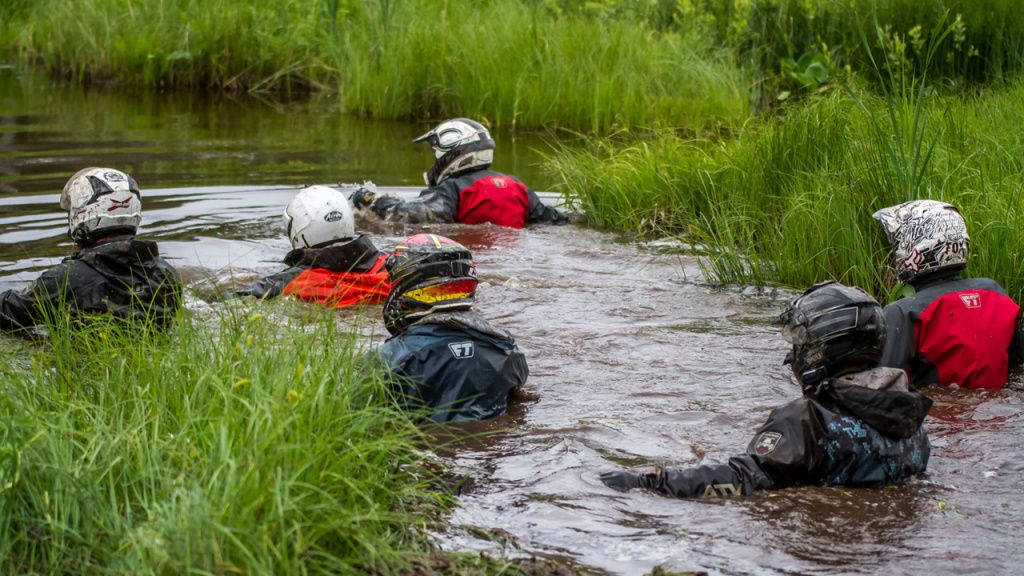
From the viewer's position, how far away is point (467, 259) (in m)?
6.48

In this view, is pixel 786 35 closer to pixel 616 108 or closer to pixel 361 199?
pixel 616 108

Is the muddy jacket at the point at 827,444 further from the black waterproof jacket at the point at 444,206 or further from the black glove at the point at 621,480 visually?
the black waterproof jacket at the point at 444,206

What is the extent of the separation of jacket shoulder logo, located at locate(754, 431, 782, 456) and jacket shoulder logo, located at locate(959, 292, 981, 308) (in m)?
2.08

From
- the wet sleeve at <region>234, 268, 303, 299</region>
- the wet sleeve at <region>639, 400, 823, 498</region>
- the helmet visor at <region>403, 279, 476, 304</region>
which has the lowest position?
the wet sleeve at <region>639, 400, 823, 498</region>

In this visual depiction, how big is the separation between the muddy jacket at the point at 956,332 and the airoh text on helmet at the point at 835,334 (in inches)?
61.7

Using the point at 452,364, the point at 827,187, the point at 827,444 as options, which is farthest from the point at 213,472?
the point at 827,187

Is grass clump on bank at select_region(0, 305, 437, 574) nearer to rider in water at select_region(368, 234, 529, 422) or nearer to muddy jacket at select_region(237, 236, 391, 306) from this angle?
rider in water at select_region(368, 234, 529, 422)

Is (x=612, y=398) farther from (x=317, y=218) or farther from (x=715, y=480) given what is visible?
(x=317, y=218)

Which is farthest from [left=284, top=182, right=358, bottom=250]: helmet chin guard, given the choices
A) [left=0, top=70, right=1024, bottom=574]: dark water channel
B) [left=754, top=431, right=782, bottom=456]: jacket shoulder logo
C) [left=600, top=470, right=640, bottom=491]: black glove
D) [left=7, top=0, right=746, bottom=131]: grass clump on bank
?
[left=7, top=0, right=746, bottom=131]: grass clump on bank

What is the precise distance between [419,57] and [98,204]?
35.6ft

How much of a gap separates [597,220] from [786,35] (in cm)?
614

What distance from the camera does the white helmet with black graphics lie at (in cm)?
1203

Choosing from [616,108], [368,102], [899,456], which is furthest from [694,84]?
[899,456]

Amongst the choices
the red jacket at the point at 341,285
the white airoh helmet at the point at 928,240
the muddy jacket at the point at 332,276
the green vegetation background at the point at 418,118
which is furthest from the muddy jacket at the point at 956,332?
Answer: the muddy jacket at the point at 332,276
